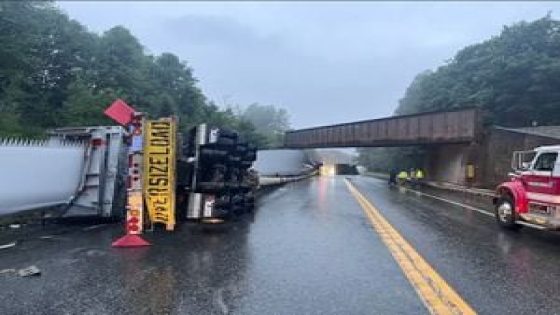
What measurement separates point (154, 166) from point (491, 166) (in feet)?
105

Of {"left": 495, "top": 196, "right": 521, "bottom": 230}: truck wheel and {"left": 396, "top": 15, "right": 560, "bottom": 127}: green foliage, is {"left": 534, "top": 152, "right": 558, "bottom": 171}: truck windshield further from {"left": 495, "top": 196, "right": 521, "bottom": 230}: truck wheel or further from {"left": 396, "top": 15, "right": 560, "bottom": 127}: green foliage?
{"left": 396, "top": 15, "right": 560, "bottom": 127}: green foliage

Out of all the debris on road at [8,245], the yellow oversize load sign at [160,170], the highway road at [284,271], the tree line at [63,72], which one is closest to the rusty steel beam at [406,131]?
the tree line at [63,72]

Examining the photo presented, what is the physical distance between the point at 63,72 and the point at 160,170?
49902 mm

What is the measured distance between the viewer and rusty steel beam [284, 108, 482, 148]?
140 feet

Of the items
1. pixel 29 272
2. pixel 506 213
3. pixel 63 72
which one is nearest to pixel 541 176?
pixel 506 213

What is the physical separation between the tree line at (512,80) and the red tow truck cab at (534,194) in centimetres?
3881

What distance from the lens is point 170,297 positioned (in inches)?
246

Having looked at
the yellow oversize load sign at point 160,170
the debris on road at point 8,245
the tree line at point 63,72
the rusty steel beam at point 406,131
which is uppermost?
the tree line at point 63,72

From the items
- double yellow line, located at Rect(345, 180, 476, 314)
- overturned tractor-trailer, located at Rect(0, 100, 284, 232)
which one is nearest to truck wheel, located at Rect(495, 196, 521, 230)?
double yellow line, located at Rect(345, 180, 476, 314)

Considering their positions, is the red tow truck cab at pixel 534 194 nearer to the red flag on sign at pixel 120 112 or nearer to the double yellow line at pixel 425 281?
the double yellow line at pixel 425 281

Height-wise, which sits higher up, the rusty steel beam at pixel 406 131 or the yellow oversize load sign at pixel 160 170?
the rusty steel beam at pixel 406 131

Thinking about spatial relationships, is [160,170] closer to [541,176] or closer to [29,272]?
[29,272]

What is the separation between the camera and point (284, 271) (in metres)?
7.76

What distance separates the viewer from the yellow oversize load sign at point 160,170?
12.0m
